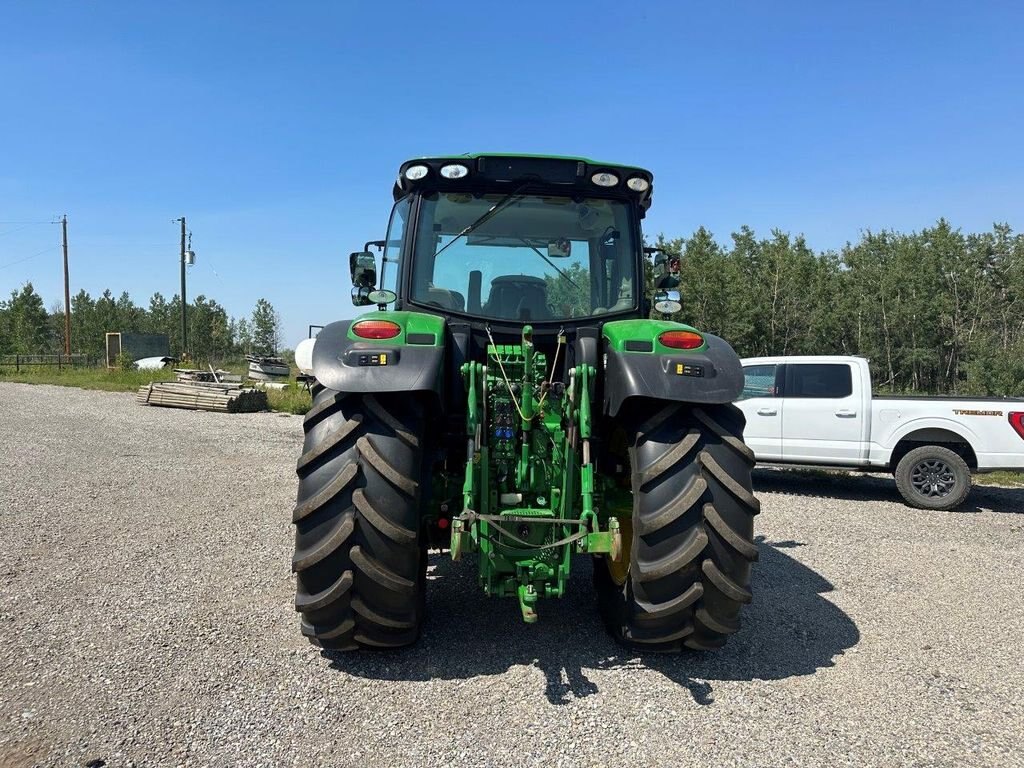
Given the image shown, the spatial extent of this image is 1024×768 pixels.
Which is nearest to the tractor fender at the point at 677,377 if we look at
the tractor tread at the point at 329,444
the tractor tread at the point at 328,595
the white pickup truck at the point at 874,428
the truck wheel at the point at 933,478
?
the tractor tread at the point at 329,444

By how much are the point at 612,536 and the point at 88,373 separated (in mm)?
33850

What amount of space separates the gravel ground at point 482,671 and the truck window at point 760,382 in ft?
11.1

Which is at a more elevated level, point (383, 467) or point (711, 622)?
point (383, 467)

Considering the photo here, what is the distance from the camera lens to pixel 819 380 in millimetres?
9219

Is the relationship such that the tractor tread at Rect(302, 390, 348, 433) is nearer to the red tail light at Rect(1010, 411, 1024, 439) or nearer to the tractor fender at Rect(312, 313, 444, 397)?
the tractor fender at Rect(312, 313, 444, 397)

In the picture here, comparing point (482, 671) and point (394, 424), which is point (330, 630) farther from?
point (394, 424)

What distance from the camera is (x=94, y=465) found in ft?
31.8

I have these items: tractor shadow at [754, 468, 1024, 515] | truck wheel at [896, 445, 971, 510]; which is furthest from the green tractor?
tractor shadow at [754, 468, 1024, 515]

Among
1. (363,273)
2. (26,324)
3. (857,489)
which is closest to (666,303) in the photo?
(363,273)

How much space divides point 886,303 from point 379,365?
1220 inches

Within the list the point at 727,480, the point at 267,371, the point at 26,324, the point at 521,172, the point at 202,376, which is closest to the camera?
the point at 727,480

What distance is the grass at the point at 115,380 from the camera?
18.8m

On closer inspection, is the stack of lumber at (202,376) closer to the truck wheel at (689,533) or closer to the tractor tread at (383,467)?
the tractor tread at (383,467)

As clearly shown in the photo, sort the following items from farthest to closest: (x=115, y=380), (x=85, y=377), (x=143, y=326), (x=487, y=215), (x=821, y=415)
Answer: (x=143, y=326) < (x=85, y=377) < (x=115, y=380) < (x=821, y=415) < (x=487, y=215)
